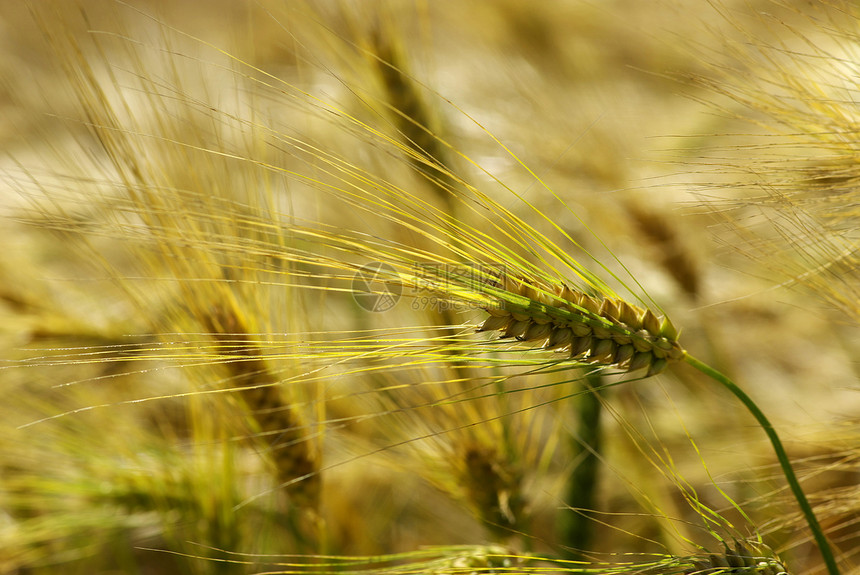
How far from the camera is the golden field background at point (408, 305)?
1.44 ft

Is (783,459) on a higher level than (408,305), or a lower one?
lower

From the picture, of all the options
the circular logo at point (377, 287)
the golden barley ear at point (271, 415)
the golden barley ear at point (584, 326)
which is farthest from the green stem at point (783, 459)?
the golden barley ear at point (271, 415)

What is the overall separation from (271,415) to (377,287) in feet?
0.52

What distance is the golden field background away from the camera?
1.44ft

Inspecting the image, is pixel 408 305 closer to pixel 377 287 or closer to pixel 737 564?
pixel 377 287

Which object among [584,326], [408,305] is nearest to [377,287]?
[408,305]

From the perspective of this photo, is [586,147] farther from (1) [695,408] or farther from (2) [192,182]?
(2) [192,182]

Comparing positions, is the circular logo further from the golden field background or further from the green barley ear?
the green barley ear

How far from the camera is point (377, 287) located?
0.61 m

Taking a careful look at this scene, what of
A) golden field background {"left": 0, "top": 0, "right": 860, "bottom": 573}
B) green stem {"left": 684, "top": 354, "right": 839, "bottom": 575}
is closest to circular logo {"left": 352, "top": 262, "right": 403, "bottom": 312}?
golden field background {"left": 0, "top": 0, "right": 860, "bottom": 573}

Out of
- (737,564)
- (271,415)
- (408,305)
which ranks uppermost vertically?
(408,305)

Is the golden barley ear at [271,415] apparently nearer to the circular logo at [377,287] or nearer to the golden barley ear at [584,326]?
the circular logo at [377,287]

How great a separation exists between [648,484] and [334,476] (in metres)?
0.45

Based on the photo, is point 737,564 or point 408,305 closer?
point 737,564
